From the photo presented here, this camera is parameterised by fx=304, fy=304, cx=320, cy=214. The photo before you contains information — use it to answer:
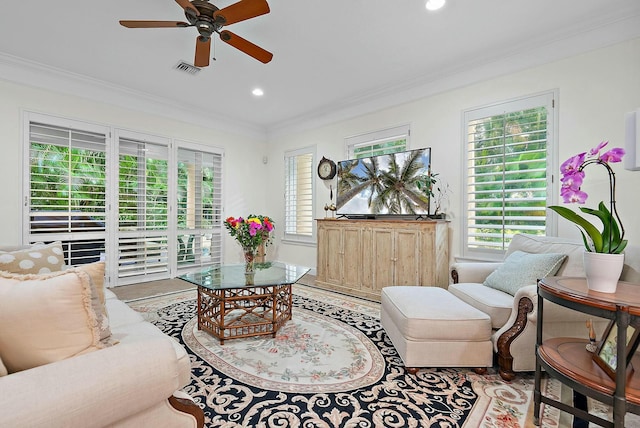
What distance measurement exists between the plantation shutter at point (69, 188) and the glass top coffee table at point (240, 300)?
2.17 metres

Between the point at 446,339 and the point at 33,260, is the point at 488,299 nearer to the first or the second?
the point at 446,339

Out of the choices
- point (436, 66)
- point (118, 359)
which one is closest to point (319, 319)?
point (118, 359)

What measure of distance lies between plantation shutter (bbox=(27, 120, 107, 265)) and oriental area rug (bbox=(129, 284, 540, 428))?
7.04 feet

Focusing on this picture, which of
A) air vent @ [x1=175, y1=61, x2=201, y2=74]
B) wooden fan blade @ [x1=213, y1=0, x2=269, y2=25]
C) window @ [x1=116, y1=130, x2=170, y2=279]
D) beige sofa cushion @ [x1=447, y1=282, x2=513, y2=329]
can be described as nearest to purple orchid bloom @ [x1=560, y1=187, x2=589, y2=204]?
beige sofa cushion @ [x1=447, y1=282, x2=513, y2=329]

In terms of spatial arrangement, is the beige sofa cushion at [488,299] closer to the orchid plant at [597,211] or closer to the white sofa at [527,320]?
the white sofa at [527,320]

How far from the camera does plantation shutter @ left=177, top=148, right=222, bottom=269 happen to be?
16.3ft

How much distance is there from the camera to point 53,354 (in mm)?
996

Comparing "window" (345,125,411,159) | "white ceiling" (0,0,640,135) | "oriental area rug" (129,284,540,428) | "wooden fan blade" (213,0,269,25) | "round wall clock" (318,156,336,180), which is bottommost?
"oriental area rug" (129,284,540,428)

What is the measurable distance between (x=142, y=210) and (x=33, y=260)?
2672 millimetres

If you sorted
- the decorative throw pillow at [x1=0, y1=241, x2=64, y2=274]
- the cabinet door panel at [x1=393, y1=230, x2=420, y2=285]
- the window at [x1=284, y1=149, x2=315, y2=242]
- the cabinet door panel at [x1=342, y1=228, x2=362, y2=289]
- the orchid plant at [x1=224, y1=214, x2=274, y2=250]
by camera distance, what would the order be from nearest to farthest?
the decorative throw pillow at [x1=0, y1=241, x2=64, y2=274], the orchid plant at [x1=224, y1=214, x2=274, y2=250], the cabinet door panel at [x1=393, y1=230, x2=420, y2=285], the cabinet door panel at [x1=342, y1=228, x2=362, y2=289], the window at [x1=284, y1=149, x2=315, y2=242]

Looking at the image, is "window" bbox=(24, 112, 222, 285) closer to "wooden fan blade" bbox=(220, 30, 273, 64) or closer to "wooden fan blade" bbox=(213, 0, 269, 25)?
"wooden fan blade" bbox=(220, 30, 273, 64)

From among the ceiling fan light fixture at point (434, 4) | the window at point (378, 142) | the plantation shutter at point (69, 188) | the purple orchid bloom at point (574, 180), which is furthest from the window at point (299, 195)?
the purple orchid bloom at point (574, 180)

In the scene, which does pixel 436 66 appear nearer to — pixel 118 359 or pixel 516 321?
pixel 516 321

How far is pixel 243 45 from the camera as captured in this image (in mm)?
2467
